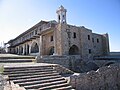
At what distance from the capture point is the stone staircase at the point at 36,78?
322 inches

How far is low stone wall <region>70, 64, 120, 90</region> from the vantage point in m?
10.3

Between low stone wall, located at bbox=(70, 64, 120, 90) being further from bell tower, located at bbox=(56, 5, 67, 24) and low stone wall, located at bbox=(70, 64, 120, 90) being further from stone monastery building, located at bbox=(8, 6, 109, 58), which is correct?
bell tower, located at bbox=(56, 5, 67, 24)

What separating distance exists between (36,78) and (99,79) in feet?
21.5

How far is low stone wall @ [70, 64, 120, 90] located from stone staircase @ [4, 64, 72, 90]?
45.5 inches

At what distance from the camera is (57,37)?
21.6 meters

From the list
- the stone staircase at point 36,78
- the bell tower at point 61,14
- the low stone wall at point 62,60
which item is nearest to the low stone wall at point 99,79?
the stone staircase at point 36,78

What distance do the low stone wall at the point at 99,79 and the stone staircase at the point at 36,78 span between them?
1.15 metres

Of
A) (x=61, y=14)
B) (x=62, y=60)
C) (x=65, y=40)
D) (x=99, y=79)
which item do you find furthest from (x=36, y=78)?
(x=61, y=14)

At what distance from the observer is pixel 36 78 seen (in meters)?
9.02

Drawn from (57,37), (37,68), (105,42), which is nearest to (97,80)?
(37,68)

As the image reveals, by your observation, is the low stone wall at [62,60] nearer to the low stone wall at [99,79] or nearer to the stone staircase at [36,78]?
the stone staircase at [36,78]

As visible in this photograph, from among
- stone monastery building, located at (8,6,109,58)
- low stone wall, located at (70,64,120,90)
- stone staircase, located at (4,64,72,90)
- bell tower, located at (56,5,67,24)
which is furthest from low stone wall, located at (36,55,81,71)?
bell tower, located at (56,5,67,24)

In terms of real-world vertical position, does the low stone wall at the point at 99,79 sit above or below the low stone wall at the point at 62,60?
below

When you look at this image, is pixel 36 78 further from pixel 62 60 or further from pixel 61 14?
pixel 61 14
